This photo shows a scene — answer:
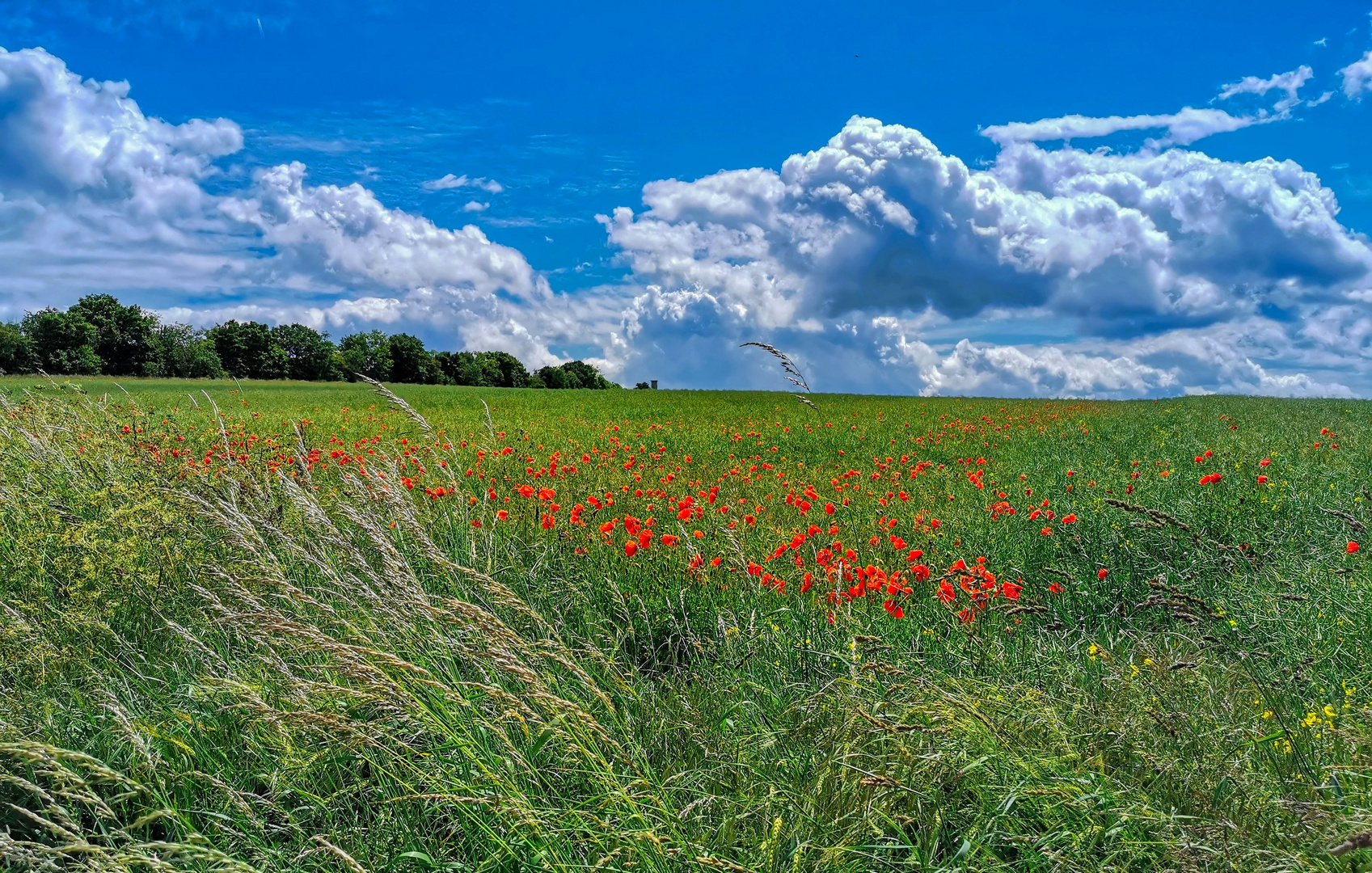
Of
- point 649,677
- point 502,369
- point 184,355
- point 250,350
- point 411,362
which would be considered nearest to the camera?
point 649,677

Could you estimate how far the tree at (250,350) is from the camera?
7012cm

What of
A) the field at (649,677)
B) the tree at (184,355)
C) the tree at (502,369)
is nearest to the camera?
the field at (649,677)

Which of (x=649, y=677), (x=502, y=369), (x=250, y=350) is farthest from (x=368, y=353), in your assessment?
(x=649, y=677)

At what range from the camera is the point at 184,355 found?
60000mm

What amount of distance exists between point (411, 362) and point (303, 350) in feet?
33.2

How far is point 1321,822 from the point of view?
1.93 metres

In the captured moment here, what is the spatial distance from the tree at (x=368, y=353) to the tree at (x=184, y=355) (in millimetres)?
10562

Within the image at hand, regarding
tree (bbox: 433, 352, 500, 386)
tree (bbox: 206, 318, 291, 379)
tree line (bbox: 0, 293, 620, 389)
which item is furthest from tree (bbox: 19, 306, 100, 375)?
tree (bbox: 433, 352, 500, 386)

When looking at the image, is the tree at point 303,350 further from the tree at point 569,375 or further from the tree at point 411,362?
the tree at point 569,375

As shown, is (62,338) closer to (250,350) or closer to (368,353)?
(250,350)

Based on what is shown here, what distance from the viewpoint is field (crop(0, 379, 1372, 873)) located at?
2.05 m

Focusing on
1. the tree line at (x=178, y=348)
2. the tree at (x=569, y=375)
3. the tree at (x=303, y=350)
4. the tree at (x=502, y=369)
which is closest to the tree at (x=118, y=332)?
the tree line at (x=178, y=348)

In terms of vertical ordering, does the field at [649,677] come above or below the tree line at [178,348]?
below

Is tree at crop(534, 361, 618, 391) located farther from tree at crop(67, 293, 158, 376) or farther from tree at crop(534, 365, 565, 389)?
tree at crop(67, 293, 158, 376)
